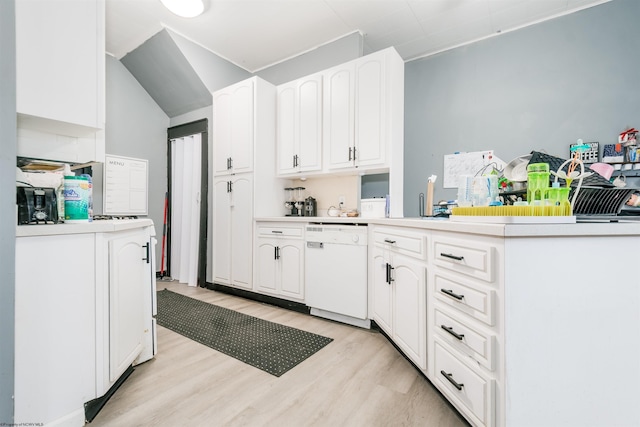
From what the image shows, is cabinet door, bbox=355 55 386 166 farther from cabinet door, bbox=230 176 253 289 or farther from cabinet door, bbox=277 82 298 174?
cabinet door, bbox=230 176 253 289

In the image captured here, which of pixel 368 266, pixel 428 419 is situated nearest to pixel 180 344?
pixel 368 266

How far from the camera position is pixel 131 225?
1486 millimetres

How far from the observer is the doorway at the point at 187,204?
3717mm

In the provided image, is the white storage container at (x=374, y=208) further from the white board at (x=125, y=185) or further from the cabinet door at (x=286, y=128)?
the white board at (x=125, y=185)

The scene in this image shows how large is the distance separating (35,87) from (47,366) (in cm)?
118

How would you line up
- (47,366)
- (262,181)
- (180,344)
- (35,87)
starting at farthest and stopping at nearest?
1. (262,181)
2. (180,344)
3. (35,87)
4. (47,366)

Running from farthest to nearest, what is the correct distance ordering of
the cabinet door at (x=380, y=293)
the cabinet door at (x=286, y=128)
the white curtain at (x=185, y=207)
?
the white curtain at (x=185, y=207) → the cabinet door at (x=286, y=128) → the cabinet door at (x=380, y=293)

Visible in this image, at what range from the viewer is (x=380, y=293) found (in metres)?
2.06

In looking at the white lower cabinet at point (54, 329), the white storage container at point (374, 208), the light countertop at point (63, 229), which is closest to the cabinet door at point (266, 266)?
Result: the white storage container at point (374, 208)

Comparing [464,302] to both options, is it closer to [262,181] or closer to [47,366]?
[47,366]

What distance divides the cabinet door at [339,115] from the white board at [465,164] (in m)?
1.44

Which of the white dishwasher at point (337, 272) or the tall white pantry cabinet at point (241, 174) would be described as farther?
the tall white pantry cabinet at point (241, 174)

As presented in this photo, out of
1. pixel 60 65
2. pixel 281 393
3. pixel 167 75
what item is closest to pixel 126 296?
pixel 281 393

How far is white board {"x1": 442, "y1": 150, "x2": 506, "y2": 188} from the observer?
3217 mm
